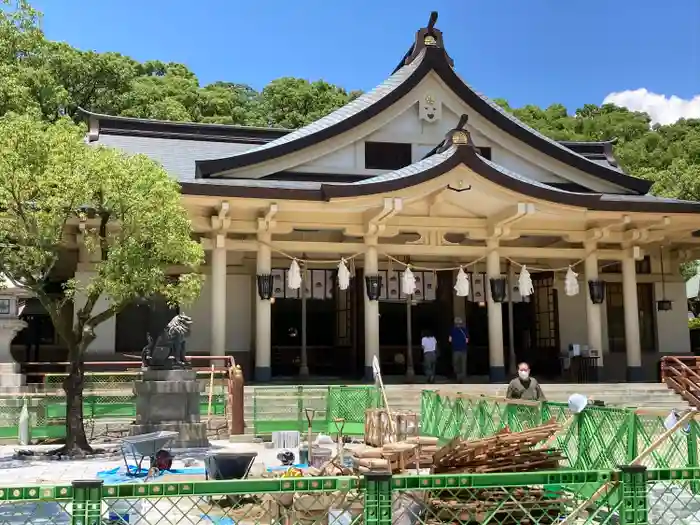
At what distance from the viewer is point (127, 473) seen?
33.3 feet

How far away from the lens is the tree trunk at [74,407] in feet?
41.9

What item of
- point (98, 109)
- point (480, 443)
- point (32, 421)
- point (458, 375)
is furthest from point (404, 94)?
point (98, 109)

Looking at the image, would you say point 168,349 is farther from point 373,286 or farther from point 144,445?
point 373,286

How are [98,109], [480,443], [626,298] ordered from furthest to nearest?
[98,109] → [626,298] → [480,443]

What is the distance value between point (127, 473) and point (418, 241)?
1142 centimetres

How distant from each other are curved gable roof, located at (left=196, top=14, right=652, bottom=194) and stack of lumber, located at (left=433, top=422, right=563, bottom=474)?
519 inches

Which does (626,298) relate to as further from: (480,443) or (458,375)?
(480,443)

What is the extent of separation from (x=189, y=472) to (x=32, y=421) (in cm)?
563

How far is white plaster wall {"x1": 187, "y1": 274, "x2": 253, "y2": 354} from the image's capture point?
65.8 feet

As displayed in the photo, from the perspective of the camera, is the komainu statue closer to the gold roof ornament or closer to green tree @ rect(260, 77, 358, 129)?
the gold roof ornament

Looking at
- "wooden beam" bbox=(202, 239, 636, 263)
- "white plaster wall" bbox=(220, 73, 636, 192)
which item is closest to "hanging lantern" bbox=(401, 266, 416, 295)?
"wooden beam" bbox=(202, 239, 636, 263)

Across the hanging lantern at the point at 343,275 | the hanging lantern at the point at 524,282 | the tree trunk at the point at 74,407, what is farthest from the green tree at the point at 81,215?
the hanging lantern at the point at 524,282

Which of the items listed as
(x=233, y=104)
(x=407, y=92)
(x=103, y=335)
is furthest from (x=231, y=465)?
(x=233, y=104)

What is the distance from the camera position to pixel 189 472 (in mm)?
10453
